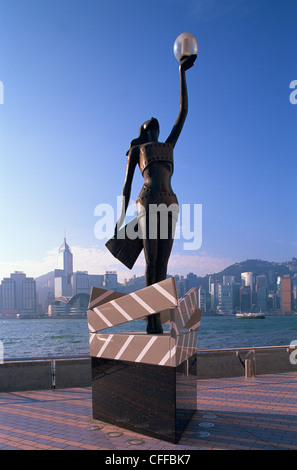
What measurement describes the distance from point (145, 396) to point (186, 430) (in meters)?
0.85

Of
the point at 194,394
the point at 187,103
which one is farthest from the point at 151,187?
the point at 194,394

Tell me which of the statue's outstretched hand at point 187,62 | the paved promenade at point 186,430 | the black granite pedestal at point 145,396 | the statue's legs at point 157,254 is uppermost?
the statue's outstretched hand at point 187,62

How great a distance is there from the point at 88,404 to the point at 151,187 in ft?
14.5

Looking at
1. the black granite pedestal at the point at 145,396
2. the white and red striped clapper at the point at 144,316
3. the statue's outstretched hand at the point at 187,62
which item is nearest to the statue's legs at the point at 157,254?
the white and red striped clapper at the point at 144,316

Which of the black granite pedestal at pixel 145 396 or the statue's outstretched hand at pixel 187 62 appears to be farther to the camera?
the statue's outstretched hand at pixel 187 62

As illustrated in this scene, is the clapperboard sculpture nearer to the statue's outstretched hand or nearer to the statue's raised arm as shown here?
the statue's raised arm

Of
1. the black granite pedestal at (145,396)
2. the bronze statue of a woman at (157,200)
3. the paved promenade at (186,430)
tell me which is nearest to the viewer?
the paved promenade at (186,430)

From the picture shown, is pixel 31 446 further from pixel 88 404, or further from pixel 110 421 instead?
pixel 88 404

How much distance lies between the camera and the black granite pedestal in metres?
5.48

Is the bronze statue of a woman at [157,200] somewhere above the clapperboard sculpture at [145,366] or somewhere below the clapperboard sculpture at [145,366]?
above

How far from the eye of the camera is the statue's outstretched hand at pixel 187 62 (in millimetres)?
6930

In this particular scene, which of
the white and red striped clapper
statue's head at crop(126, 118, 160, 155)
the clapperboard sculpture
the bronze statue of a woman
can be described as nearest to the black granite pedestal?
the clapperboard sculpture

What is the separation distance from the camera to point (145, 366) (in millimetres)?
5789

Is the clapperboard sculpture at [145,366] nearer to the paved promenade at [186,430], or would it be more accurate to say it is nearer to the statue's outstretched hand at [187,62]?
the paved promenade at [186,430]
